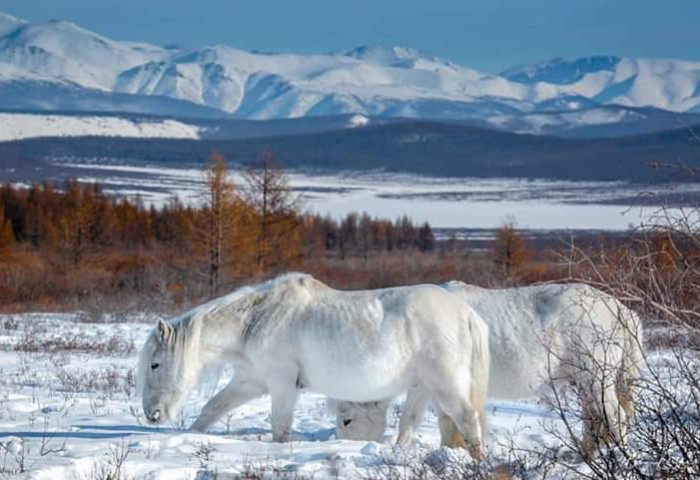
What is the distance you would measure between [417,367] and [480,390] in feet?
1.81

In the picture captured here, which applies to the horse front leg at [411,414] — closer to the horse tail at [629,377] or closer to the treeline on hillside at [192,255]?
the horse tail at [629,377]

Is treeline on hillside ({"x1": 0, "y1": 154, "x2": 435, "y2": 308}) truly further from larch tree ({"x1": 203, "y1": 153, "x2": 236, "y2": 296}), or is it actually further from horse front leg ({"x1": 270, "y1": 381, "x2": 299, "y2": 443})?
horse front leg ({"x1": 270, "y1": 381, "x2": 299, "y2": 443})

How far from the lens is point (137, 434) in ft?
27.7

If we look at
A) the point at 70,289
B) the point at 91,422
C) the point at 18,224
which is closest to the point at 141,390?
the point at 91,422

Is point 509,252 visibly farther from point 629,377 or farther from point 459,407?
point 629,377

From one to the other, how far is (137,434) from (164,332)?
3.15 feet

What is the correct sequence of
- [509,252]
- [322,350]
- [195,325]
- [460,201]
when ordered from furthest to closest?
1. [460,201]
2. [509,252]
3. [195,325]
4. [322,350]

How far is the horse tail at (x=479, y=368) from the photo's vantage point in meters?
8.38

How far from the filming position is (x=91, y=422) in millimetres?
9344

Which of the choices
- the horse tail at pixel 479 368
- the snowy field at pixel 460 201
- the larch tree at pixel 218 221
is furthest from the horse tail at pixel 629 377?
the snowy field at pixel 460 201

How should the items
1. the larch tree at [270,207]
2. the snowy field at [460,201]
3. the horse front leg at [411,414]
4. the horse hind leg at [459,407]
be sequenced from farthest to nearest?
the snowy field at [460,201] → the larch tree at [270,207] → the horse front leg at [411,414] → the horse hind leg at [459,407]

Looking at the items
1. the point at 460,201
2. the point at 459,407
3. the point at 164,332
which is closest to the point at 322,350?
the point at 459,407

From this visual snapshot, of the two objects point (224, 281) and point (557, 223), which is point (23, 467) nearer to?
point (224, 281)

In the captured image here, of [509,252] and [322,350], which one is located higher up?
[322,350]
